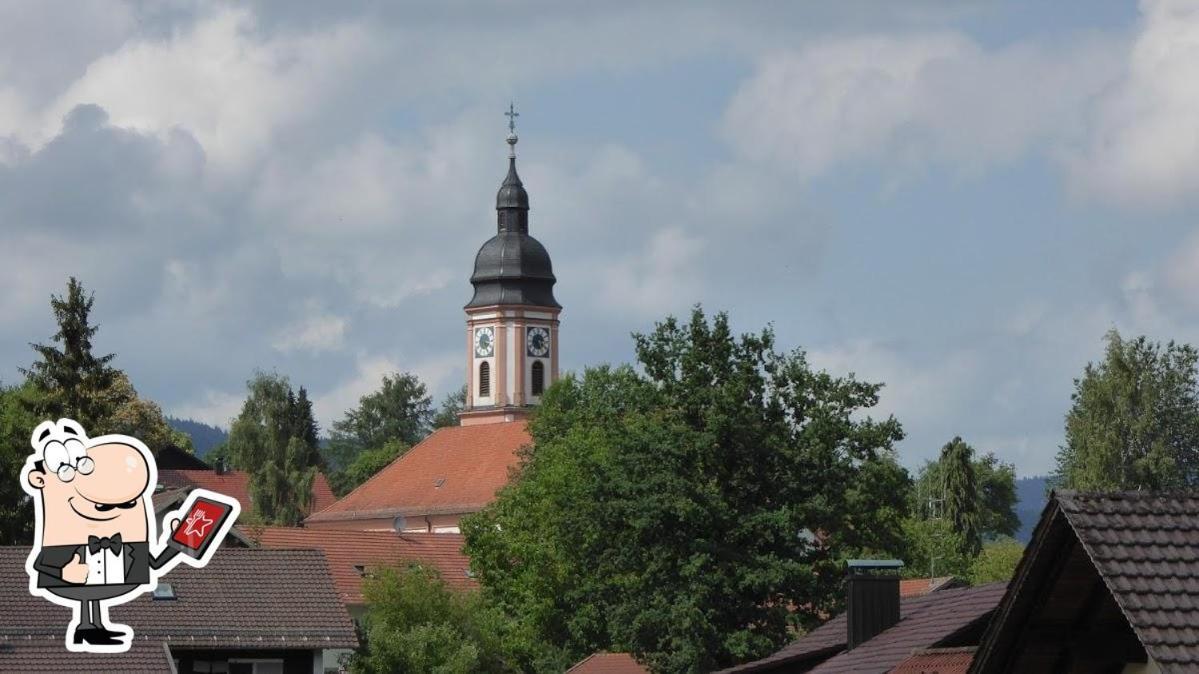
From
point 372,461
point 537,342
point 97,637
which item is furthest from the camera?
point 372,461

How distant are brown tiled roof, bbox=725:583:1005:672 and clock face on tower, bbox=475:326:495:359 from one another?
9715 cm

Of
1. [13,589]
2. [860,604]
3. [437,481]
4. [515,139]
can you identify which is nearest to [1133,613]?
[860,604]

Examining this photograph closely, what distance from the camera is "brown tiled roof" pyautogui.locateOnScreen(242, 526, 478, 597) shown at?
74.8m

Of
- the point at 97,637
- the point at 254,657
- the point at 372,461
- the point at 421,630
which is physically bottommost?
the point at 254,657

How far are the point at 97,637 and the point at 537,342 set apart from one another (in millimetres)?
125222

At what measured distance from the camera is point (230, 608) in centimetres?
4822

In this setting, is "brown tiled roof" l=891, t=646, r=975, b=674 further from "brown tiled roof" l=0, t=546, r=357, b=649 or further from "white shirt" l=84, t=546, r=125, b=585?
"white shirt" l=84, t=546, r=125, b=585

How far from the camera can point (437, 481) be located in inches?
4646

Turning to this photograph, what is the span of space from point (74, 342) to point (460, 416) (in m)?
67.6

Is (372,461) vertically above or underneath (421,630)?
above

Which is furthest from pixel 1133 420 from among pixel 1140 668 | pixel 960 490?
pixel 1140 668

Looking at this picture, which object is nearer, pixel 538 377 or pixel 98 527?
pixel 98 527

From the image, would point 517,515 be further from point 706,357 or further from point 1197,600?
point 1197,600

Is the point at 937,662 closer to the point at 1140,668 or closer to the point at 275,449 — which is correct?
the point at 1140,668
